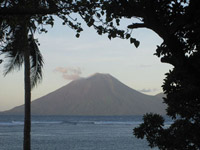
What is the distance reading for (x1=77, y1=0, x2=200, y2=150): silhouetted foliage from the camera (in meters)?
6.14

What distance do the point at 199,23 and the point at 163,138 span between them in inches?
117

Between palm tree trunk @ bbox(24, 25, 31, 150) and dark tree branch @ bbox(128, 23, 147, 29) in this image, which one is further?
palm tree trunk @ bbox(24, 25, 31, 150)

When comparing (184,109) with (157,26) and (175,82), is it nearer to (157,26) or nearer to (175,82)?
(175,82)

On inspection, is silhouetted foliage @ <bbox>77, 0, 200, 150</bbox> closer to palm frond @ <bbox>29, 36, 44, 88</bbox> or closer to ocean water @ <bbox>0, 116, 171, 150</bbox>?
palm frond @ <bbox>29, 36, 44, 88</bbox>

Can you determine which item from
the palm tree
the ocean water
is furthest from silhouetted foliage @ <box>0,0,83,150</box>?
the ocean water

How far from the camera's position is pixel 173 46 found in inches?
239

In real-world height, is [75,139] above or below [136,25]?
below

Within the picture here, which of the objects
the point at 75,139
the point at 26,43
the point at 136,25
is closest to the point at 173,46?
the point at 136,25

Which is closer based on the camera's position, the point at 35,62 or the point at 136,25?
the point at 136,25

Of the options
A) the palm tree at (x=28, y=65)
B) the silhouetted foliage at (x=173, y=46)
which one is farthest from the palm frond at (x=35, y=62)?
the silhouetted foliage at (x=173, y=46)

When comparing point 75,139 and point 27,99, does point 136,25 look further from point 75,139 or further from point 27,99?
point 75,139

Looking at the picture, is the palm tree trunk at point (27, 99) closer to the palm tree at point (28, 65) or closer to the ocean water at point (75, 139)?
the palm tree at point (28, 65)

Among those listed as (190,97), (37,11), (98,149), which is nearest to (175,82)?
(190,97)

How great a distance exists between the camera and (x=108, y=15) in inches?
267
